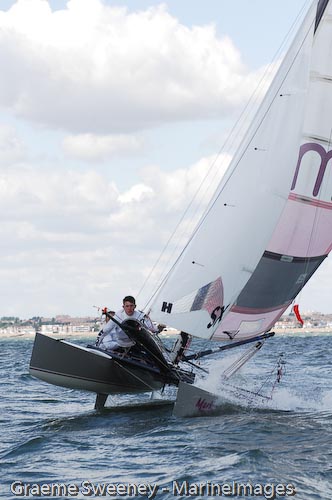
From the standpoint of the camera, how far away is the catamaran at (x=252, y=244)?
11.3m

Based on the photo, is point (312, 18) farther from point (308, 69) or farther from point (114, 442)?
point (114, 442)

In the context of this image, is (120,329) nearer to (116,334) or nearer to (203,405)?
(116,334)

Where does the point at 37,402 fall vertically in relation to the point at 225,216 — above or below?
below

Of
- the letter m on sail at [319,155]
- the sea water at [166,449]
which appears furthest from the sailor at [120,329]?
the letter m on sail at [319,155]

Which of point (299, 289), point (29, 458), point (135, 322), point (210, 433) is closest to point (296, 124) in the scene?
point (299, 289)

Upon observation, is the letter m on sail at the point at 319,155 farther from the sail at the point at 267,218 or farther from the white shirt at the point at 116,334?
the white shirt at the point at 116,334

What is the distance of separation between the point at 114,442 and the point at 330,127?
17.3 feet

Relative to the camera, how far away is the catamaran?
11289mm

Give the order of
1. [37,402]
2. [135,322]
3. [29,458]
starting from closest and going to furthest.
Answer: [29,458] → [135,322] → [37,402]

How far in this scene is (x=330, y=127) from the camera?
11.8m

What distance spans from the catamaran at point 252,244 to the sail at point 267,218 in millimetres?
14

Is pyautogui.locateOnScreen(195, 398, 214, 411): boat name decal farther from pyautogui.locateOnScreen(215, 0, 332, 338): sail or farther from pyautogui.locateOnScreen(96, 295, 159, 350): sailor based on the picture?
pyautogui.locateOnScreen(96, 295, 159, 350): sailor

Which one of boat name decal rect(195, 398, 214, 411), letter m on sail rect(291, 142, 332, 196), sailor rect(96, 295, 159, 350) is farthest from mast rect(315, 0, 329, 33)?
boat name decal rect(195, 398, 214, 411)

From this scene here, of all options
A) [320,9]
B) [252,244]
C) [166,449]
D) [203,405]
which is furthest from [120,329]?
[320,9]
